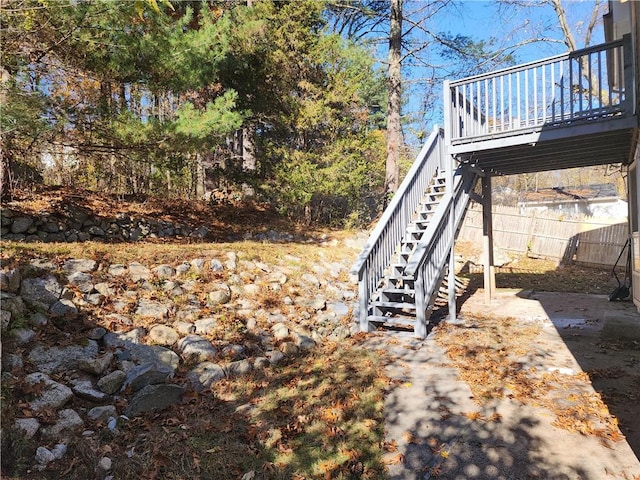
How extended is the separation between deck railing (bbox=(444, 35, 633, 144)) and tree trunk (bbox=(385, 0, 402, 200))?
4975mm

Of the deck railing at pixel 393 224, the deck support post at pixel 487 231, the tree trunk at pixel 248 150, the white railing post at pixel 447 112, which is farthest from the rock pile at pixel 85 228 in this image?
the white railing post at pixel 447 112

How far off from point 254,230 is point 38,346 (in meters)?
7.51

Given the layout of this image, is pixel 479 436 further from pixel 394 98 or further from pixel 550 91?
pixel 394 98

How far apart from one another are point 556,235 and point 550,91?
11126 mm

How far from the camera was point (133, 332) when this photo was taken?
448 centimetres

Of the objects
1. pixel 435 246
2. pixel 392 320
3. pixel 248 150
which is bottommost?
pixel 392 320

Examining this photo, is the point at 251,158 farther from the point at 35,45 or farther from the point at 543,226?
the point at 543,226

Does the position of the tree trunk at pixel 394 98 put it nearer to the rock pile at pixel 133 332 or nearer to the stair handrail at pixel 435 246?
the stair handrail at pixel 435 246

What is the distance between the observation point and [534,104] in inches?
237

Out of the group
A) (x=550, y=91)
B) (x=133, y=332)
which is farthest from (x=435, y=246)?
(x=133, y=332)

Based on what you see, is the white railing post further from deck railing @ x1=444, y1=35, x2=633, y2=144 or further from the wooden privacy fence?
the wooden privacy fence

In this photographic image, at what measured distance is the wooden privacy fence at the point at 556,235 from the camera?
14094 millimetres

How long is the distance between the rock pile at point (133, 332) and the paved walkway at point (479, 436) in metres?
1.73

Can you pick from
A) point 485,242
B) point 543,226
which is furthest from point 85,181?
point 543,226
